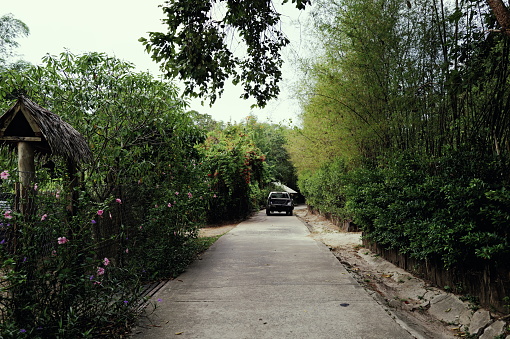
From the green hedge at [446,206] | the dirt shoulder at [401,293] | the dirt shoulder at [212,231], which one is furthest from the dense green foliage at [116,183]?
the dirt shoulder at [212,231]

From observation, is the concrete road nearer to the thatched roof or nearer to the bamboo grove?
the bamboo grove

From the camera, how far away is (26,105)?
3.65 m

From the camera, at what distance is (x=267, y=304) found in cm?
474

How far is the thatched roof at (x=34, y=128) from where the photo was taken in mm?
3652

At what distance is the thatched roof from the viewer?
3.65 meters

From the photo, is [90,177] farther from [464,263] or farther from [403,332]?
[464,263]

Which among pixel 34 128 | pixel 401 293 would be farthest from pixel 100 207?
pixel 401 293

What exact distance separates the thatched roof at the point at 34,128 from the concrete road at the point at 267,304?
2202mm

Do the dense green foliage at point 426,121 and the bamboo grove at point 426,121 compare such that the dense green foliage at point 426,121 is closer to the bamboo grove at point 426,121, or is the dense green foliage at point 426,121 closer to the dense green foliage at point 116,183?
the bamboo grove at point 426,121

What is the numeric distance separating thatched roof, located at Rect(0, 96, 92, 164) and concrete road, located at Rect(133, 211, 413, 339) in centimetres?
220

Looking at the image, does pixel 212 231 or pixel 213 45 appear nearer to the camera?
pixel 213 45

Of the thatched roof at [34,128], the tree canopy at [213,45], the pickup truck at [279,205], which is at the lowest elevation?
the pickup truck at [279,205]

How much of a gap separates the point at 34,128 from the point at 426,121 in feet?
19.1

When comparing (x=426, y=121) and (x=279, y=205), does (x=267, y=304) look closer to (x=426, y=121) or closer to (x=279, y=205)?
(x=426, y=121)
